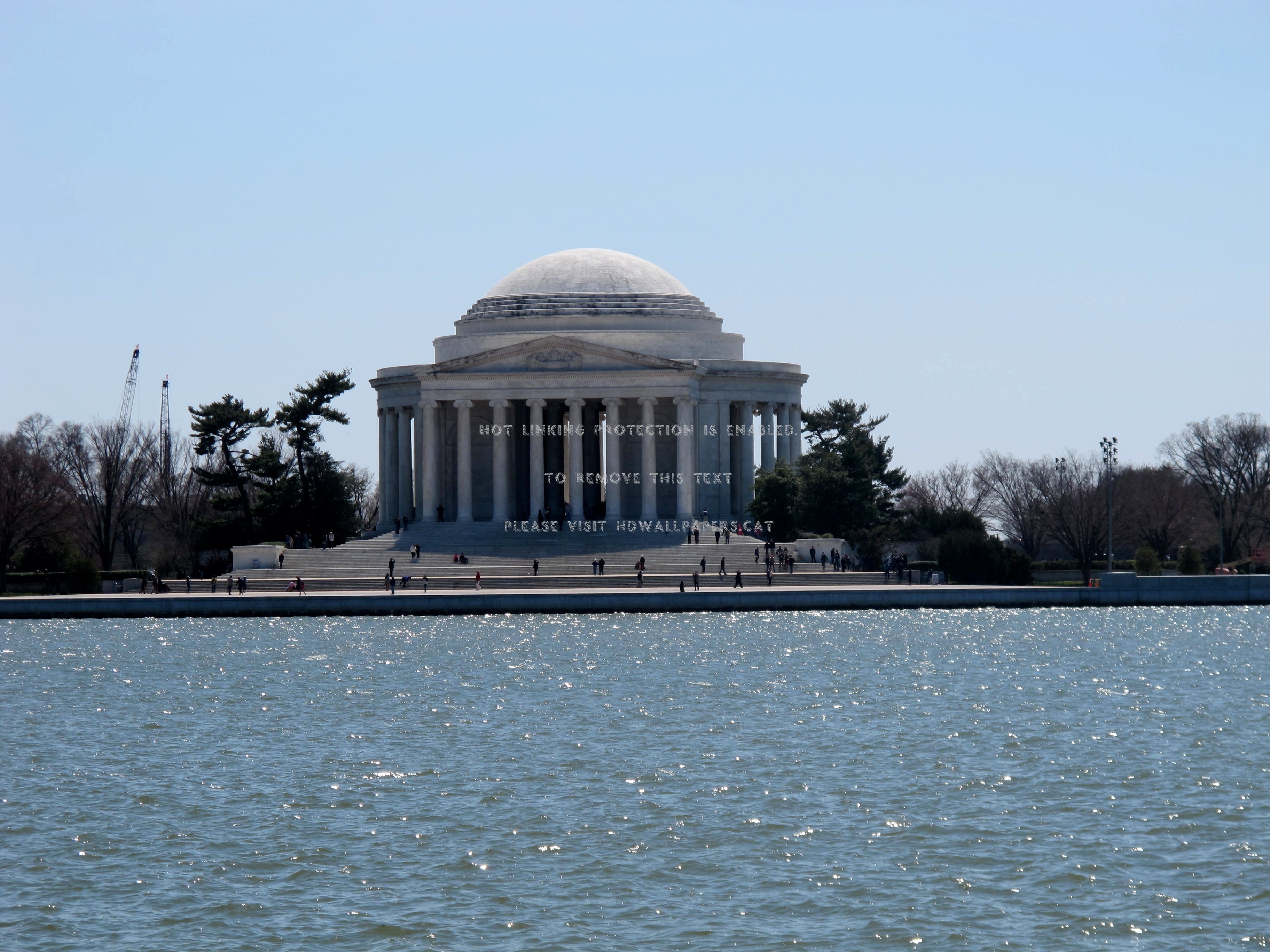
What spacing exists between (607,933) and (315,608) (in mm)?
52786

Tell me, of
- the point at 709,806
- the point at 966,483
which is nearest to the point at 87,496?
the point at 966,483

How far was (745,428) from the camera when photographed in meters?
102

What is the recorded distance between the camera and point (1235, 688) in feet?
154

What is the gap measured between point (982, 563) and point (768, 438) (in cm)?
2207

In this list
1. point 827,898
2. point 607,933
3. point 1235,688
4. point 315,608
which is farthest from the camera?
point 315,608

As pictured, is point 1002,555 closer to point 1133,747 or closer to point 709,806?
point 1133,747

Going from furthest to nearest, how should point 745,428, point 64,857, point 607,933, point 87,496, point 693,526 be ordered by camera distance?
1. point 87,496
2. point 745,428
3. point 693,526
4. point 64,857
5. point 607,933

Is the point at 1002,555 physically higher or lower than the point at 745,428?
lower

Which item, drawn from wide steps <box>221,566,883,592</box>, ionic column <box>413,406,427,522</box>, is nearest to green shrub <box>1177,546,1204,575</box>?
wide steps <box>221,566,883,592</box>

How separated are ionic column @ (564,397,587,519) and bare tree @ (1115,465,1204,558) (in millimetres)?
31196

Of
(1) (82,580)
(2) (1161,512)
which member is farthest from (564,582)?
(2) (1161,512)

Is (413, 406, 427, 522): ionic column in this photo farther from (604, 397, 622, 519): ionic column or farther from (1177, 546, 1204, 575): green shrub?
(1177, 546, 1204, 575): green shrub

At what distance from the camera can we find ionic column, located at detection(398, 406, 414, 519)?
340 ft

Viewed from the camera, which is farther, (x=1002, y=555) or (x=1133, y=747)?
(x=1002, y=555)
